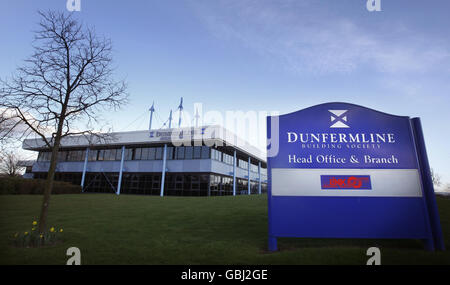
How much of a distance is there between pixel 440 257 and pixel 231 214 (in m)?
8.18

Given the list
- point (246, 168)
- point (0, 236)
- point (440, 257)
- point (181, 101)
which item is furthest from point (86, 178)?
point (440, 257)

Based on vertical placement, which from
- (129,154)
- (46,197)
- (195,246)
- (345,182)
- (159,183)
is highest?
(129,154)

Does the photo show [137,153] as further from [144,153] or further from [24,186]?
[24,186]

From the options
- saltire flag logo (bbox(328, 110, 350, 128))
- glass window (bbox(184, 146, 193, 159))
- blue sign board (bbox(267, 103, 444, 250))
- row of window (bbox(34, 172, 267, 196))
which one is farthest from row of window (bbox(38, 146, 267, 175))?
saltire flag logo (bbox(328, 110, 350, 128))

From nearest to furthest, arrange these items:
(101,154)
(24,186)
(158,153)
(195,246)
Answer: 1. (195,246)
2. (24,186)
3. (158,153)
4. (101,154)

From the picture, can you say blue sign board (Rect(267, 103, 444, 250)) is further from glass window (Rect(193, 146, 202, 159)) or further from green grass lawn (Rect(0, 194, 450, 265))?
glass window (Rect(193, 146, 202, 159))

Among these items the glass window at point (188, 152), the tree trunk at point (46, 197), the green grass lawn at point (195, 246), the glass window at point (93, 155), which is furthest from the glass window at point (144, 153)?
the tree trunk at point (46, 197)

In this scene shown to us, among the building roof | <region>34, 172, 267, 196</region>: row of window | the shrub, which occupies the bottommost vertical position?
the shrub

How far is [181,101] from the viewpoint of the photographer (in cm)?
4162

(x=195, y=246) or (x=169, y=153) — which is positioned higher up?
(x=169, y=153)

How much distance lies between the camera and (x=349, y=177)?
6.41m

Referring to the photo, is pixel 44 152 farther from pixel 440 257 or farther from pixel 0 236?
pixel 440 257

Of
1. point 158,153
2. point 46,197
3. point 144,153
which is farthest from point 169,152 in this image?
point 46,197

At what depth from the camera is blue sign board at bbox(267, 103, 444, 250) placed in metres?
6.09
